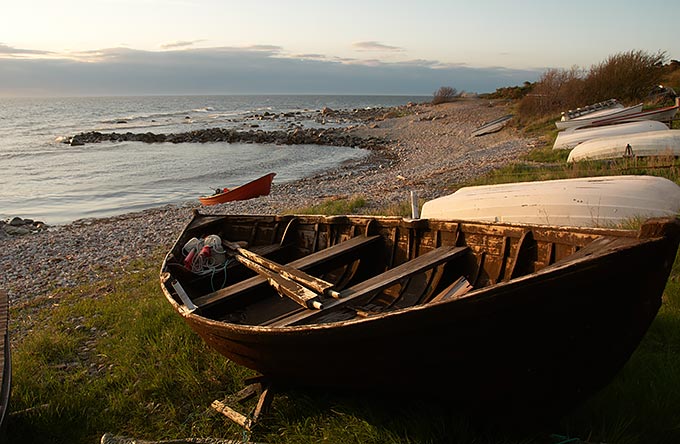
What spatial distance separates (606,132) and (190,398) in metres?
16.6

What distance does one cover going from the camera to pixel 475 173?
1677cm

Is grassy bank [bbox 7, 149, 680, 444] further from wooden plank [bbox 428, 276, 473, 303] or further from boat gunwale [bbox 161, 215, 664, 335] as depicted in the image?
wooden plank [bbox 428, 276, 473, 303]

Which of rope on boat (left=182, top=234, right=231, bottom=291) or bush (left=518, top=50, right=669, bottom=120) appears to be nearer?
rope on boat (left=182, top=234, right=231, bottom=291)

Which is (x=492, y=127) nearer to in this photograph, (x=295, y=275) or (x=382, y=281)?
(x=295, y=275)

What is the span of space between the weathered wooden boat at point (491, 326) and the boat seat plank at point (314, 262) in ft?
0.32

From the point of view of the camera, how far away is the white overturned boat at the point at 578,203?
7.27 m

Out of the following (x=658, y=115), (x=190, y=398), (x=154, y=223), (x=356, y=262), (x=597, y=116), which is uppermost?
(x=658, y=115)

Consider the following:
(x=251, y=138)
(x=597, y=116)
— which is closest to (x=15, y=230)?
(x=597, y=116)

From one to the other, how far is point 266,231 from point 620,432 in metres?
4.89

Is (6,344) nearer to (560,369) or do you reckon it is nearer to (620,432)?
(560,369)

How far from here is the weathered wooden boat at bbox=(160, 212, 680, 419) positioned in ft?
10.0

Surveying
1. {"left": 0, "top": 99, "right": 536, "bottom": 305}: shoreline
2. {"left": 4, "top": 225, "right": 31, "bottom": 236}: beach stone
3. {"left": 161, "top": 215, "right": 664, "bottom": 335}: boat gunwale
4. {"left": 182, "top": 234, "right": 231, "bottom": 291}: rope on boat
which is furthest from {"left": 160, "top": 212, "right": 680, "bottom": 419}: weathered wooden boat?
{"left": 4, "top": 225, "right": 31, "bottom": 236}: beach stone

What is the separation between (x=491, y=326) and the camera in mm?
3184

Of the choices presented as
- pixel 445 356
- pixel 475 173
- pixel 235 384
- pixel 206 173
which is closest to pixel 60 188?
pixel 206 173
